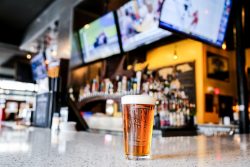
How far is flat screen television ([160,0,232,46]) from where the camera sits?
70.9 inches

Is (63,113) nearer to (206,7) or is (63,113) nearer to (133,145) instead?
(133,145)

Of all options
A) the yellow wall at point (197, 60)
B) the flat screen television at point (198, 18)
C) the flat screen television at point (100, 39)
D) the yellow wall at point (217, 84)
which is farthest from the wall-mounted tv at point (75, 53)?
the yellow wall at point (217, 84)

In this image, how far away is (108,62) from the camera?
Answer: 368 centimetres

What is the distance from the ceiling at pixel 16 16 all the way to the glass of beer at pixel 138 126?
4055 mm

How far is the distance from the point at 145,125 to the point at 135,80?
1903 mm

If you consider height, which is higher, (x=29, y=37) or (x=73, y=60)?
(x=29, y=37)

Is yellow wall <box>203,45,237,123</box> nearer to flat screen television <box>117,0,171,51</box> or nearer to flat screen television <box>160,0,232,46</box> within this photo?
flat screen television <box>117,0,171,51</box>

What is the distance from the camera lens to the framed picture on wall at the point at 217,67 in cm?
557

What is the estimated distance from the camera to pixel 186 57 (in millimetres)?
5371

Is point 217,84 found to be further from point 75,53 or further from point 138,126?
point 138,126

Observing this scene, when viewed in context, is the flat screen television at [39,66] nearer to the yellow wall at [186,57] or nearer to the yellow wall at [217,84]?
the yellow wall at [186,57]

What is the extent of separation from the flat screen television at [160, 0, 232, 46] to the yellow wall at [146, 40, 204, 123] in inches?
114

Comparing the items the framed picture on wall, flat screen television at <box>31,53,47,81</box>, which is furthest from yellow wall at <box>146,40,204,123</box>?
flat screen television at <box>31,53,47,81</box>

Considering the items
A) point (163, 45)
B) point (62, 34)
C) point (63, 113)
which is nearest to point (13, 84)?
point (63, 113)
